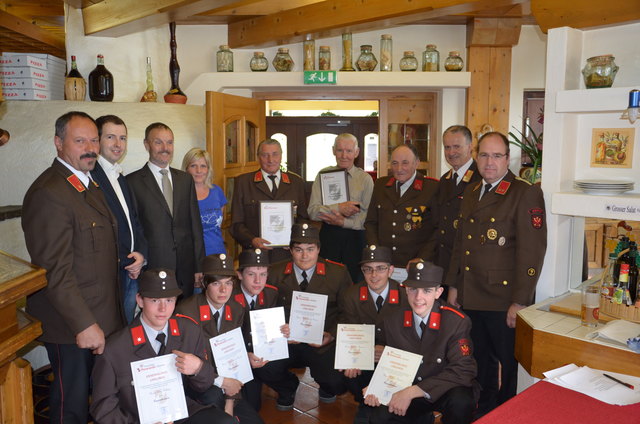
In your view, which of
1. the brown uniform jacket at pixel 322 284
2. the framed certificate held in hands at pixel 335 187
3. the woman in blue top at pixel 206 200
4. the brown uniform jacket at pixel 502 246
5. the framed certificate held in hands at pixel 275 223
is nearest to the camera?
the brown uniform jacket at pixel 502 246

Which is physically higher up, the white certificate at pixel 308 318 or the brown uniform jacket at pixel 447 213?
the brown uniform jacket at pixel 447 213

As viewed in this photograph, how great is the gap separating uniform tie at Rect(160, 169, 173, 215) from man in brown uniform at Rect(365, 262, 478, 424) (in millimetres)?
1421

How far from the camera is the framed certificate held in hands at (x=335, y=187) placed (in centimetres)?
414

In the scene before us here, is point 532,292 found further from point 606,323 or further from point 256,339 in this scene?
point 256,339

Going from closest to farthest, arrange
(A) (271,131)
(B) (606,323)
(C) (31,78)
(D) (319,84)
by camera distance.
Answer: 1. (B) (606,323)
2. (C) (31,78)
3. (D) (319,84)
4. (A) (271,131)

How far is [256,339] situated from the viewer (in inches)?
121

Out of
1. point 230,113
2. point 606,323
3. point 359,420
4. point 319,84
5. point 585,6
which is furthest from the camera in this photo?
point 319,84

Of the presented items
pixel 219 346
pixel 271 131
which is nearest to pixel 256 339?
pixel 219 346

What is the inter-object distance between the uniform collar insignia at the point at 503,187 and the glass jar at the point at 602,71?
0.61m

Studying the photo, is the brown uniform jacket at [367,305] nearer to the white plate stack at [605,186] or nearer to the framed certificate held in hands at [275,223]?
the framed certificate held in hands at [275,223]

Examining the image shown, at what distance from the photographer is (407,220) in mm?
3662

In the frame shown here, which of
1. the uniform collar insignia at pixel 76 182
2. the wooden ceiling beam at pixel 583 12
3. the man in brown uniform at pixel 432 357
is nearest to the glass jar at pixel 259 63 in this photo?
the wooden ceiling beam at pixel 583 12

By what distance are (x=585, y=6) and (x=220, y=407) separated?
2611 millimetres

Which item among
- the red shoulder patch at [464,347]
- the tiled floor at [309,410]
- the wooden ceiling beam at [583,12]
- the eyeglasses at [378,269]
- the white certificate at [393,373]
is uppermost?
the wooden ceiling beam at [583,12]
